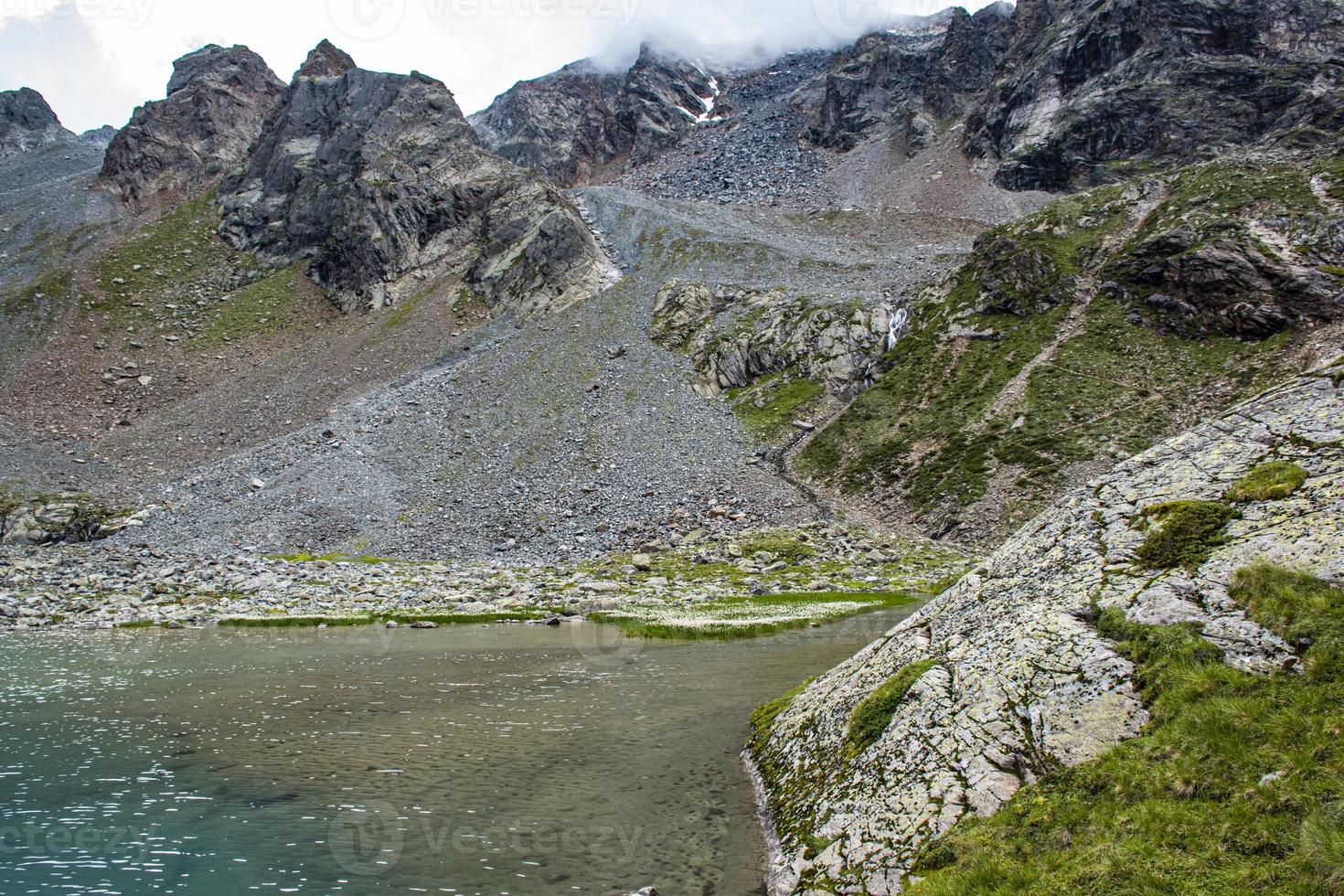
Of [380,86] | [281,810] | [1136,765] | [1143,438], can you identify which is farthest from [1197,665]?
[380,86]

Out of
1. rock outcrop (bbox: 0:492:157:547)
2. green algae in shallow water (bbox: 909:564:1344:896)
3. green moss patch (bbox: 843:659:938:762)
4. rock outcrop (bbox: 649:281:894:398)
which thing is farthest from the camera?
rock outcrop (bbox: 649:281:894:398)

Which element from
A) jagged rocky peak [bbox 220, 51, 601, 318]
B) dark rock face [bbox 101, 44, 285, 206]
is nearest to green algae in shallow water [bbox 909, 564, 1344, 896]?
jagged rocky peak [bbox 220, 51, 601, 318]

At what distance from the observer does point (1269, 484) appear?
1211 centimetres

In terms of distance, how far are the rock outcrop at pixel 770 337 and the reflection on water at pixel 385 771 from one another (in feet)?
206

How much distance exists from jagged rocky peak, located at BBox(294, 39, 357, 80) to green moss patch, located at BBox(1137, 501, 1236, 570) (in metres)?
194

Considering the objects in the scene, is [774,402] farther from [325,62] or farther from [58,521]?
[325,62]

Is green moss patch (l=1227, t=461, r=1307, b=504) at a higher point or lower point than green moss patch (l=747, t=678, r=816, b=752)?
higher

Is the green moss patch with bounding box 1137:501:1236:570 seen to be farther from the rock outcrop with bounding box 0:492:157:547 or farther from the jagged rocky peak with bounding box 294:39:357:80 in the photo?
the jagged rocky peak with bounding box 294:39:357:80

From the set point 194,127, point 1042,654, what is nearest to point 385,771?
point 1042,654

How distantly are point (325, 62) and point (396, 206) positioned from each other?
6574cm

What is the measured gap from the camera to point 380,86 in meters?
151

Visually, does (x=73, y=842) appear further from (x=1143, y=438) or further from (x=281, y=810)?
(x=1143, y=438)

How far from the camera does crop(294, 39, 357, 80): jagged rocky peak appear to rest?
541 ft

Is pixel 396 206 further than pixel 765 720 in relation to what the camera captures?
Yes
